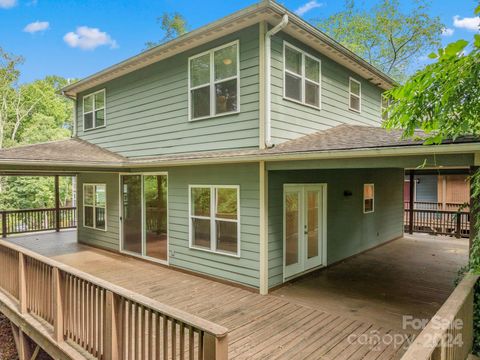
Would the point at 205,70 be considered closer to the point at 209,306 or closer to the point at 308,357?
the point at 209,306

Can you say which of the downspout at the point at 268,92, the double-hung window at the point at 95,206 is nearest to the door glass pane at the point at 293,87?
the downspout at the point at 268,92

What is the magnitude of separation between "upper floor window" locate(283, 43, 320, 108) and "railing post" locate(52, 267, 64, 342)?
4.92m

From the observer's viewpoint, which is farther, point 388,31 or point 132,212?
point 388,31

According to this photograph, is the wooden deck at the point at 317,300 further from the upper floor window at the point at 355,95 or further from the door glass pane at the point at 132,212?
the upper floor window at the point at 355,95

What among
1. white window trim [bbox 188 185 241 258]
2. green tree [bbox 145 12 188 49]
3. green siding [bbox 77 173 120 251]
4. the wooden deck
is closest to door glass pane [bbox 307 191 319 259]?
the wooden deck

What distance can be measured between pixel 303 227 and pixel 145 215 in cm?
426

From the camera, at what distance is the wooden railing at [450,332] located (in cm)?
200

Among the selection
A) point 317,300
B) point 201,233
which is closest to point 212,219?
point 201,233

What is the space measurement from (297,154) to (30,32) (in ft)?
123

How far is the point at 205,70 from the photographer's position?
21.7ft

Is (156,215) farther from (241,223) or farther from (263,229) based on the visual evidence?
(263,229)

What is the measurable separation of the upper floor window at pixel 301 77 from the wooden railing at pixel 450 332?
441 centimetres

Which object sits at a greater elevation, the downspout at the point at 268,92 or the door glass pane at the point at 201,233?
the downspout at the point at 268,92

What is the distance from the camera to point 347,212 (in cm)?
827
